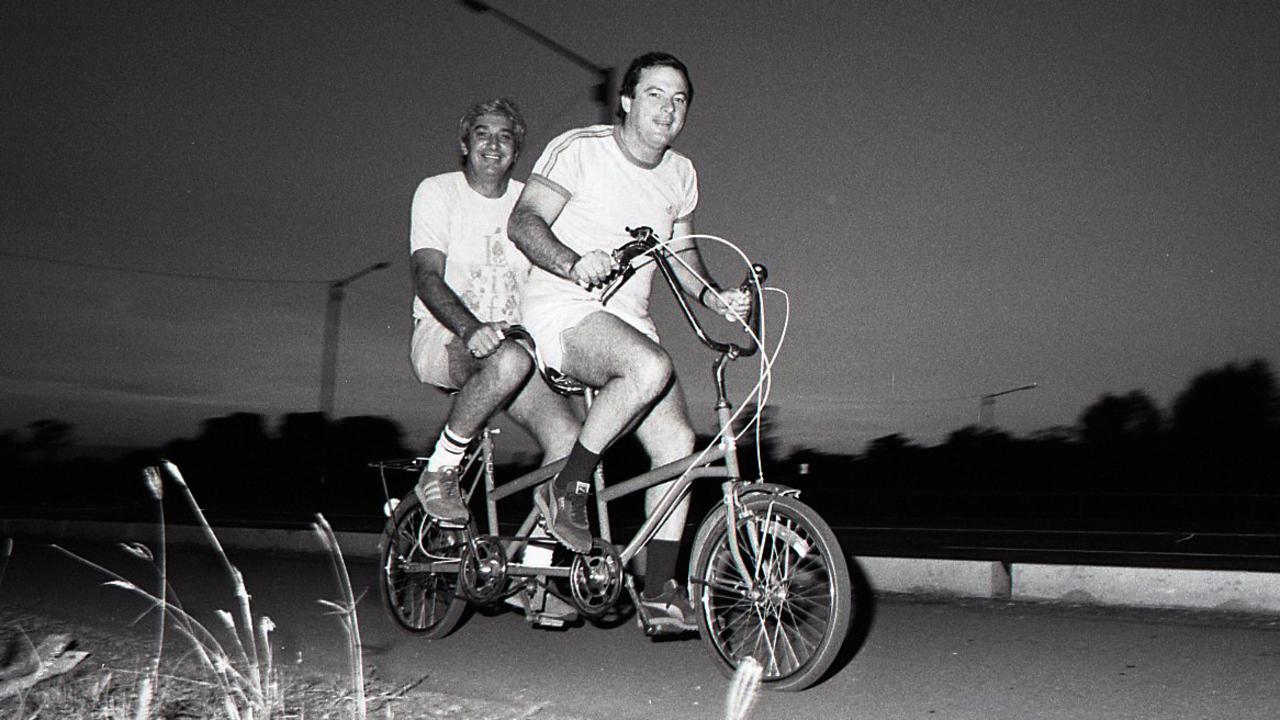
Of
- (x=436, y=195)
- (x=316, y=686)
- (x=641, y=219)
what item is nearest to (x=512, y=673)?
(x=316, y=686)

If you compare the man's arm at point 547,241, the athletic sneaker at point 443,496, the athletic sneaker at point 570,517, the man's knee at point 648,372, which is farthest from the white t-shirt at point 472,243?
the man's knee at point 648,372

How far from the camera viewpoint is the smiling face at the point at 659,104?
14.2ft

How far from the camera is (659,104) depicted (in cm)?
434

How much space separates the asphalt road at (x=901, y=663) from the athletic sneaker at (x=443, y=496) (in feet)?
1.85

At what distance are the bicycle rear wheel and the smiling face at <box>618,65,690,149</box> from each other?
2.03 metres

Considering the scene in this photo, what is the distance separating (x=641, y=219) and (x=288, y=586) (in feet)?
14.5

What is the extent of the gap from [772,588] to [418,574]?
220 centimetres

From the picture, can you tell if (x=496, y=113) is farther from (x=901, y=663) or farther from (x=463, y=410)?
(x=901, y=663)

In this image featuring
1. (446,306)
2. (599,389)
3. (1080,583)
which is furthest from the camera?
(1080,583)

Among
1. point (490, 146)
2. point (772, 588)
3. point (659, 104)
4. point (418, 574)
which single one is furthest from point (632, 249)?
point (418, 574)

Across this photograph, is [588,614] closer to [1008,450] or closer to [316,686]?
[316,686]

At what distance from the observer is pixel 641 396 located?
14.0 feet

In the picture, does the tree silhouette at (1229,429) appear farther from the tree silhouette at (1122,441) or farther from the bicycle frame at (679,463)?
the bicycle frame at (679,463)

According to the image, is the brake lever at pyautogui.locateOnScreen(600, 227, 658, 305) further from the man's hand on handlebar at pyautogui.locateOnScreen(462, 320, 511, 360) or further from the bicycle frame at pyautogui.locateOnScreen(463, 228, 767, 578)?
the man's hand on handlebar at pyautogui.locateOnScreen(462, 320, 511, 360)
